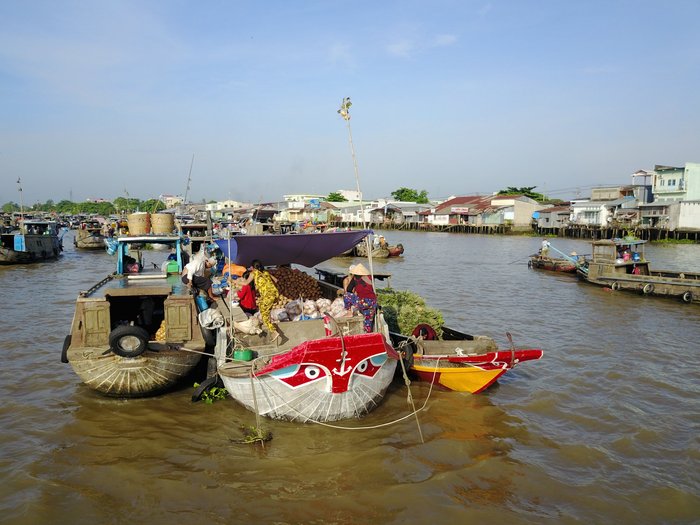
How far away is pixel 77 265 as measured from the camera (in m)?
28.6

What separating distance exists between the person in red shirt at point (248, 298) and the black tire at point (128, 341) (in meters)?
1.67

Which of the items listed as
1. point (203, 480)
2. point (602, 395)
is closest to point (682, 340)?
point (602, 395)

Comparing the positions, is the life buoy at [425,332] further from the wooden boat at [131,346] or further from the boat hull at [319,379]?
the wooden boat at [131,346]

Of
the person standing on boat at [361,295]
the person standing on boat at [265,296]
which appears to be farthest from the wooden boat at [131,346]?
the person standing on boat at [361,295]

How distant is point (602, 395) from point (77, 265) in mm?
28239

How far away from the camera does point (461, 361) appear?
25.0ft

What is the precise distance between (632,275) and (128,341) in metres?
18.8

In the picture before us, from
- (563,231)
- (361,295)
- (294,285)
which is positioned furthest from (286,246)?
(563,231)

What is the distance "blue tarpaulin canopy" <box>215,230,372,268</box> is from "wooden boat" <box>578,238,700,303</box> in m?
14.3

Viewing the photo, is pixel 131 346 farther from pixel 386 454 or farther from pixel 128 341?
pixel 386 454

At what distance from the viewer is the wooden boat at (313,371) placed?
19.6 ft

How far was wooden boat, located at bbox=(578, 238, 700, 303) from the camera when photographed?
17750 mm

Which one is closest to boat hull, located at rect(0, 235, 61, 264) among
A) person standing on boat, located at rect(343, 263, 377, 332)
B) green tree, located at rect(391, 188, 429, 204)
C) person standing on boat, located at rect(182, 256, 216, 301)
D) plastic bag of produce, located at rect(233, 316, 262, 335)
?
person standing on boat, located at rect(182, 256, 216, 301)

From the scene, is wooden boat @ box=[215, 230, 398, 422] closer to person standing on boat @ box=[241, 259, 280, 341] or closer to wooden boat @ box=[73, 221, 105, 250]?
person standing on boat @ box=[241, 259, 280, 341]
